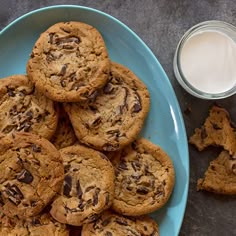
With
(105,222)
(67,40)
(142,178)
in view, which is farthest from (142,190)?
(67,40)

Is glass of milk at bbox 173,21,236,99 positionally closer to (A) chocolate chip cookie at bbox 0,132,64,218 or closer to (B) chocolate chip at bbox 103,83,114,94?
(B) chocolate chip at bbox 103,83,114,94

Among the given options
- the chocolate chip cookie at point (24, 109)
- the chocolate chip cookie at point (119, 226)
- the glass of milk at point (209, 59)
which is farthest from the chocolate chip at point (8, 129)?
the glass of milk at point (209, 59)

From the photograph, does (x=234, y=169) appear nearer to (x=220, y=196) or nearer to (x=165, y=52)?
(x=220, y=196)

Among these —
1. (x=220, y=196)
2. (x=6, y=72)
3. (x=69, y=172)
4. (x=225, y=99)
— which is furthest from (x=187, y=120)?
→ (x=6, y=72)

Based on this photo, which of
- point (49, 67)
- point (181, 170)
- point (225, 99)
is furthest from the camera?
point (225, 99)

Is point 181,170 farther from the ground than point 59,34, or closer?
closer
